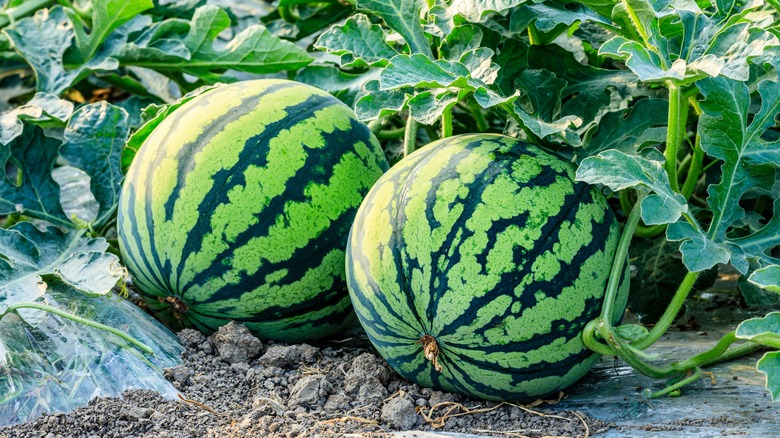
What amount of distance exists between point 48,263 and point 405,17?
132cm

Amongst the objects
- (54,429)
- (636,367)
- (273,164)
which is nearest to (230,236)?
(273,164)

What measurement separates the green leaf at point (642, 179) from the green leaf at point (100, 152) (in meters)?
1.66

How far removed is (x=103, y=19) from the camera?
10.8ft

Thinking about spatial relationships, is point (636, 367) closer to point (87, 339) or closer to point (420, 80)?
point (420, 80)

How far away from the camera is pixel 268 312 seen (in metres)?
2.44

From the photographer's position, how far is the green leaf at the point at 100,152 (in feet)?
9.53

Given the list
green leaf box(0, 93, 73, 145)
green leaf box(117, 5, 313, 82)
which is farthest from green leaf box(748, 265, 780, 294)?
green leaf box(0, 93, 73, 145)

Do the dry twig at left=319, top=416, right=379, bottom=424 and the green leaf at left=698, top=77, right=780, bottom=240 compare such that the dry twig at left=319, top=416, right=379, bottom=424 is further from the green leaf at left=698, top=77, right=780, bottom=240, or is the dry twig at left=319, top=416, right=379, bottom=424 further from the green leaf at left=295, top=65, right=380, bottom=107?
the green leaf at left=295, top=65, right=380, bottom=107

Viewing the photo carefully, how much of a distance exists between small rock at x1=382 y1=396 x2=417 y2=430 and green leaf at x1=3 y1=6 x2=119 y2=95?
5.92 feet

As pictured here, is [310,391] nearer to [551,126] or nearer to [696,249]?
[551,126]

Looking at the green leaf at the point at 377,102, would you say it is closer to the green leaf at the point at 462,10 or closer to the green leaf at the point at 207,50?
the green leaf at the point at 462,10


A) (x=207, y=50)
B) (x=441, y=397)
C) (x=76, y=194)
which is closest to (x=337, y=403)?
(x=441, y=397)

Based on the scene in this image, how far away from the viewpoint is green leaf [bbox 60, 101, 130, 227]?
9.53ft

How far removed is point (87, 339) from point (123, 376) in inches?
7.1
